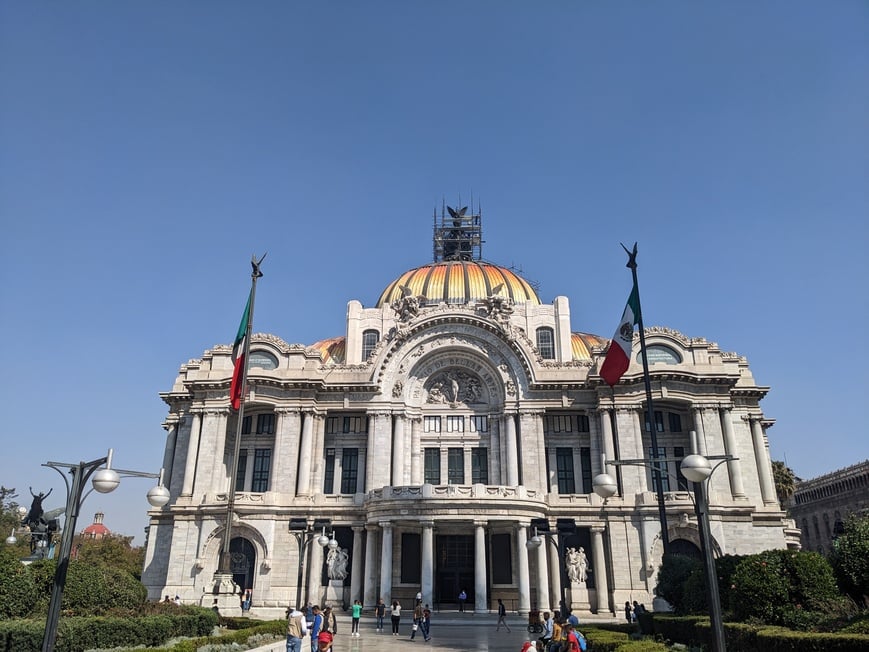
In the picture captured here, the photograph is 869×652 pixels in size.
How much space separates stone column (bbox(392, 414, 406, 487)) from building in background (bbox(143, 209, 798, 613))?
0.39 feet

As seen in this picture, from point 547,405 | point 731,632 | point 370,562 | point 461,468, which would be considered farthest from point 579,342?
point 731,632

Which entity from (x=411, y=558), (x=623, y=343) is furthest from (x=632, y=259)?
(x=411, y=558)

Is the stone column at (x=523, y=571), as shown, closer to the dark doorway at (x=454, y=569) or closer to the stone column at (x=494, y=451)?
the dark doorway at (x=454, y=569)

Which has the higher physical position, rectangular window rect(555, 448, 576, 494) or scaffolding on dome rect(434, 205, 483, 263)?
scaffolding on dome rect(434, 205, 483, 263)

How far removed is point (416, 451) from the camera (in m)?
53.8

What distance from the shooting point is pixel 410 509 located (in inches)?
1781

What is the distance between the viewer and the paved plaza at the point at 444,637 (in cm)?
2722

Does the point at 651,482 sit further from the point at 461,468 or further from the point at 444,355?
the point at 444,355

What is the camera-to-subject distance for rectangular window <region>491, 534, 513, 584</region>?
159 feet

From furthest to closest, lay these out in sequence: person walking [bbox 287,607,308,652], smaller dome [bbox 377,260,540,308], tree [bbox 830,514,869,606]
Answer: smaller dome [bbox 377,260,540,308]
person walking [bbox 287,607,308,652]
tree [bbox 830,514,869,606]

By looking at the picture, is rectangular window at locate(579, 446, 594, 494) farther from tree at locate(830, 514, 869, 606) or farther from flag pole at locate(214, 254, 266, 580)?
tree at locate(830, 514, 869, 606)

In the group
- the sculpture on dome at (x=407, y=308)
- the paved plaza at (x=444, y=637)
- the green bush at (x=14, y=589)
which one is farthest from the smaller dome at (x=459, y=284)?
the green bush at (x=14, y=589)

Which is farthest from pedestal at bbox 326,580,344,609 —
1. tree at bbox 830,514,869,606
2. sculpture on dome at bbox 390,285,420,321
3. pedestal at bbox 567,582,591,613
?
tree at bbox 830,514,869,606

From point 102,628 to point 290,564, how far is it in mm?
29403
